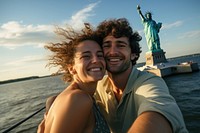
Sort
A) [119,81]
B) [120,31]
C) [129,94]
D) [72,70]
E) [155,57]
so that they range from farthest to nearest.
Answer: [155,57] < [120,31] < [119,81] < [72,70] < [129,94]

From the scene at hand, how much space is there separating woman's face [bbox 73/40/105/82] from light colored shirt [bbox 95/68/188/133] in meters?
0.45

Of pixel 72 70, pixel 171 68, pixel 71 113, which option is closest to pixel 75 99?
pixel 71 113

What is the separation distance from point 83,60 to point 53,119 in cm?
104

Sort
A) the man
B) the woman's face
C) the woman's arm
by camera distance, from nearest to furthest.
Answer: the man → the woman's arm → the woman's face

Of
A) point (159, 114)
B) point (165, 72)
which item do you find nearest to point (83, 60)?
point (159, 114)

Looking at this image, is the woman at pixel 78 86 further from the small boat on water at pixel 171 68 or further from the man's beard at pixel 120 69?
the small boat on water at pixel 171 68

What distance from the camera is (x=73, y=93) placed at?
204 centimetres

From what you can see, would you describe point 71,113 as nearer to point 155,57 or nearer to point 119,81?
point 119,81

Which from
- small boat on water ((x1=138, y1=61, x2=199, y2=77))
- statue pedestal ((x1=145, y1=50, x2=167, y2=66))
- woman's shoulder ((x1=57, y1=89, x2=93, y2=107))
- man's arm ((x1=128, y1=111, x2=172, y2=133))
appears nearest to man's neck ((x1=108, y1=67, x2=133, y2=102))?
woman's shoulder ((x1=57, y1=89, x2=93, y2=107))

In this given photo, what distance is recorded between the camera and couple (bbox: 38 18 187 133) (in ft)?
5.79

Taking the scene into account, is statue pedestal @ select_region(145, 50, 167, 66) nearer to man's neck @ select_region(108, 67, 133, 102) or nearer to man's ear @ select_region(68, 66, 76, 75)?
man's neck @ select_region(108, 67, 133, 102)

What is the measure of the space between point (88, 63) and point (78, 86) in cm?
34

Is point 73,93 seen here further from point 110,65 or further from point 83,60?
point 110,65

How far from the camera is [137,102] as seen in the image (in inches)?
94.9
